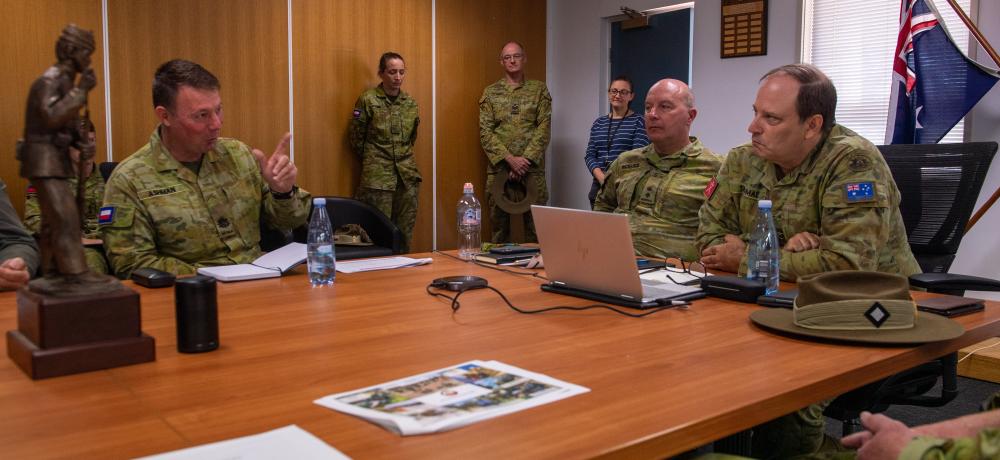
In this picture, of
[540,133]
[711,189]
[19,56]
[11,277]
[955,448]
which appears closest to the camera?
[955,448]

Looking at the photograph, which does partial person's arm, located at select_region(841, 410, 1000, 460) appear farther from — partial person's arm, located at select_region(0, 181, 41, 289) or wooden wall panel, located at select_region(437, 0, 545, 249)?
wooden wall panel, located at select_region(437, 0, 545, 249)

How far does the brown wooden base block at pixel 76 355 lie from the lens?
1.24 meters

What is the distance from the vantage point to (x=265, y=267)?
2.34 m

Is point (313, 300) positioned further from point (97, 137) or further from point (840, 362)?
point (97, 137)

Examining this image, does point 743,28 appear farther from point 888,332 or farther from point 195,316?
point 195,316

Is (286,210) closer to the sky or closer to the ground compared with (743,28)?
closer to the ground

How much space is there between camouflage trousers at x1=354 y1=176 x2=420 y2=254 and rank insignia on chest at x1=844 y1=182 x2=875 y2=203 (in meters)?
4.29

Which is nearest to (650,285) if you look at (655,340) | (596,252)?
(596,252)

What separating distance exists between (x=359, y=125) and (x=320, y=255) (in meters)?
3.89

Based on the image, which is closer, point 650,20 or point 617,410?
point 617,410

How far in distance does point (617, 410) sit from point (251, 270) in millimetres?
1471

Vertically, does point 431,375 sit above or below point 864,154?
below

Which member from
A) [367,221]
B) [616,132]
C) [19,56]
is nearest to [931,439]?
[367,221]

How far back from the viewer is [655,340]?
1515 mm
